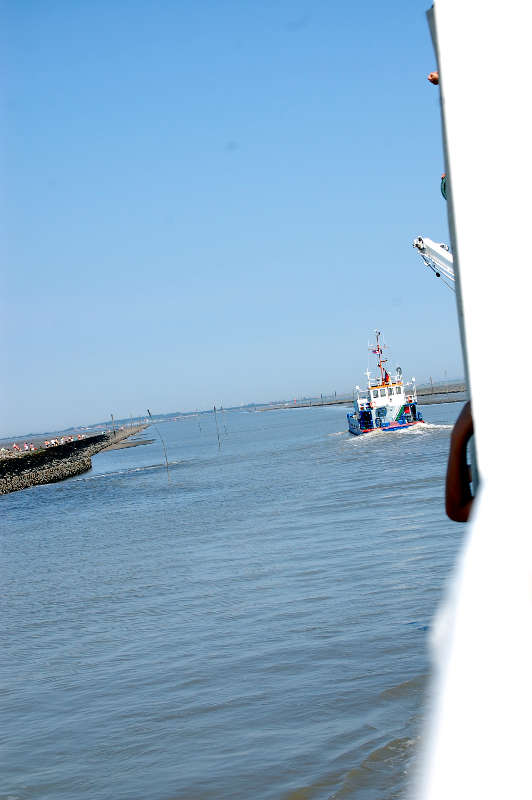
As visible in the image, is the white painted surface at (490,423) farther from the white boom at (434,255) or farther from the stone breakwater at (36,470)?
the stone breakwater at (36,470)

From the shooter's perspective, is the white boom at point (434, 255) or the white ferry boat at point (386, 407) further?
the white ferry boat at point (386, 407)

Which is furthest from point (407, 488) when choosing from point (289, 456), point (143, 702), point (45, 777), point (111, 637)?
point (289, 456)

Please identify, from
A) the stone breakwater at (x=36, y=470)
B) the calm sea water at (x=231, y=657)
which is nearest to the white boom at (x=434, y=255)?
the calm sea water at (x=231, y=657)

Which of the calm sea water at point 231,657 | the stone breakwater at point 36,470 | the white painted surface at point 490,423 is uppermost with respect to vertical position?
the white painted surface at point 490,423

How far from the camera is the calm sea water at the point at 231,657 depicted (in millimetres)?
5000

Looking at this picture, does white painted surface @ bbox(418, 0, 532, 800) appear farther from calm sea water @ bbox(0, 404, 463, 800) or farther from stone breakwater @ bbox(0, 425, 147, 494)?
stone breakwater @ bbox(0, 425, 147, 494)

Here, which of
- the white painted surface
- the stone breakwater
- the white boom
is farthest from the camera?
the stone breakwater

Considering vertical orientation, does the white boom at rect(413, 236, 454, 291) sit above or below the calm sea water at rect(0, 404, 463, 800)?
above

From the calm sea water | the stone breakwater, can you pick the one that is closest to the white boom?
the calm sea water

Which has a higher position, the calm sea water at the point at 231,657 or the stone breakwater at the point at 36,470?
the calm sea water at the point at 231,657

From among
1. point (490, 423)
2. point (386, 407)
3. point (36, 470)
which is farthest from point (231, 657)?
point (36, 470)

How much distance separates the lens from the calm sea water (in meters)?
5.00

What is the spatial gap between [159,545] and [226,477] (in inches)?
718

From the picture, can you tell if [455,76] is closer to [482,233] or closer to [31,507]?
[482,233]
